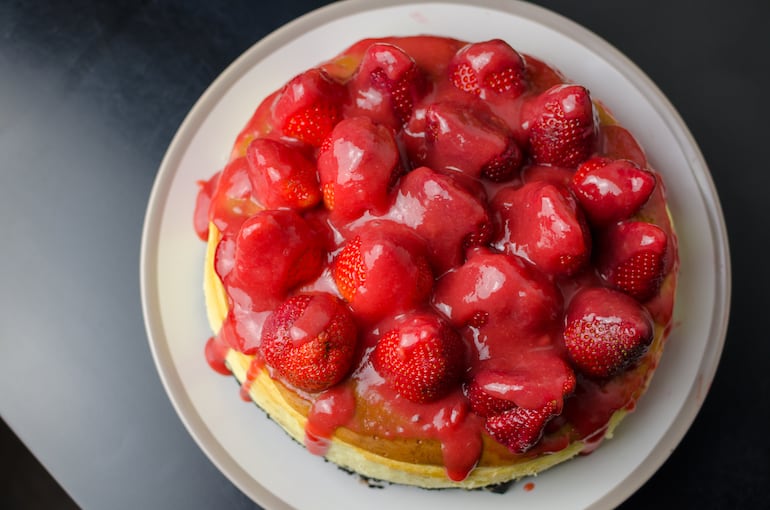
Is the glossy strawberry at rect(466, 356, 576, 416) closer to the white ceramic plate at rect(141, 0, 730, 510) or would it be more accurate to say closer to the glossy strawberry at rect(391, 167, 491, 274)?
the glossy strawberry at rect(391, 167, 491, 274)

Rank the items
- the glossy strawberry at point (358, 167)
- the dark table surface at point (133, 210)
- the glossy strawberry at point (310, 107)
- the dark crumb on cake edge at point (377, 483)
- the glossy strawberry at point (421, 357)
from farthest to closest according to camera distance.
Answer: the dark table surface at point (133, 210)
the dark crumb on cake edge at point (377, 483)
the glossy strawberry at point (310, 107)
the glossy strawberry at point (358, 167)
the glossy strawberry at point (421, 357)

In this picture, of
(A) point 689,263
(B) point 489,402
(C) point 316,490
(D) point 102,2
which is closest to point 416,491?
(C) point 316,490

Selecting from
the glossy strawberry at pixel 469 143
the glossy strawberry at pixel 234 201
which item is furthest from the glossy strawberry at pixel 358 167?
the glossy strawberry at pixel 234 201

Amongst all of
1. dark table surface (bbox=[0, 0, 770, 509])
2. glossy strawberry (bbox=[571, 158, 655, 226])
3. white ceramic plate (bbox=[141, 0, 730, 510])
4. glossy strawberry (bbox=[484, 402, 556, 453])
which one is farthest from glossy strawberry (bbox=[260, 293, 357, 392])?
dark table surface (bbox=[0, 0, 770, 509])

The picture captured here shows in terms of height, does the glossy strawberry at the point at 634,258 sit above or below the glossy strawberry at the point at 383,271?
below

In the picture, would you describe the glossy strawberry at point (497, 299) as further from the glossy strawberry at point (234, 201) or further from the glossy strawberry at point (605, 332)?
the glossy strawberry at point (234, 201)

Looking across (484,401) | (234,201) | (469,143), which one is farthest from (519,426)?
(234,201)
